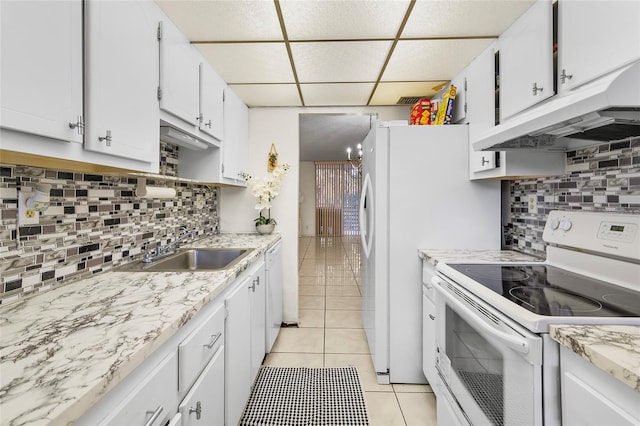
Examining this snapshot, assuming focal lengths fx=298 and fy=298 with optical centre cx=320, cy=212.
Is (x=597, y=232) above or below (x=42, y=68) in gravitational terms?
below

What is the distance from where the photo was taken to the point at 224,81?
2330 mm

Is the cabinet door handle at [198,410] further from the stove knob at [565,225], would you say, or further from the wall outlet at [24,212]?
the stove knob at [565,225]

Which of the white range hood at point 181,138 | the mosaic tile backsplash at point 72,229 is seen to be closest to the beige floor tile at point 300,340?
the mosaic tile backsplash at point 72,229

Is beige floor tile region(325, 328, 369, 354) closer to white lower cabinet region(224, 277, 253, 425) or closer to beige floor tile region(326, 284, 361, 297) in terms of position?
white lower cabinet region(224, 277, 253, 425)

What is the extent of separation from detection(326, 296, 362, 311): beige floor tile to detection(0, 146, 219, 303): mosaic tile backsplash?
212cm

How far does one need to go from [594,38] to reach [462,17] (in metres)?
0.64

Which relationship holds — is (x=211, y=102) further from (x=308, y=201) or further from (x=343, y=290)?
(x=308, y=201)

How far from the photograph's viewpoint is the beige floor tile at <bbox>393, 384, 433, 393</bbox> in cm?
198

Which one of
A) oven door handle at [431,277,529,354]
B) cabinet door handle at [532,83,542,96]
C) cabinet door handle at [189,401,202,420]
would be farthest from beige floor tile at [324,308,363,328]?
cabinet door handle at [532,83,542,96]

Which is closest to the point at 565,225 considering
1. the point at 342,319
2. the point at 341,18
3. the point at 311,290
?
the point at 341,18

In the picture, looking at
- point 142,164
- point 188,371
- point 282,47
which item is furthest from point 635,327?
point 282,47

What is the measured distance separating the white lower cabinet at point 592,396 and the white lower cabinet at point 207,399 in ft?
3.70

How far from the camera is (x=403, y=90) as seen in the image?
254cm

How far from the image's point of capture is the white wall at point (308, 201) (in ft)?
31.2
